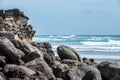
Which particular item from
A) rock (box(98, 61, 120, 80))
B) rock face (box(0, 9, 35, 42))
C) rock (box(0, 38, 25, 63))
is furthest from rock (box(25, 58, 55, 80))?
rock face (box(0, 9, 35, 42))

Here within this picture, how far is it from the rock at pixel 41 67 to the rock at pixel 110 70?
241 centimetres

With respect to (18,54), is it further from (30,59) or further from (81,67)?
(81,67)

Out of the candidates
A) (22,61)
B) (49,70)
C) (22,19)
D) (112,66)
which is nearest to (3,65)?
(22,61)

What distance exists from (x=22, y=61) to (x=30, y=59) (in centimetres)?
35

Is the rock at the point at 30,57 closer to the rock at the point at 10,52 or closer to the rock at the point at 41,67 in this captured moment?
the rock at the point at 10,52

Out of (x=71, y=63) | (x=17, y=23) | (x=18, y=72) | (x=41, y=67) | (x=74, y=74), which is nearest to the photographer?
(x=18, y=72)

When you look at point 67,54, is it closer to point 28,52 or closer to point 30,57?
point 28,52

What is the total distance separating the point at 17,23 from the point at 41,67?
13.2 m

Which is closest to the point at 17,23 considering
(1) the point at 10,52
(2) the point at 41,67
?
(1) the point at 10,52

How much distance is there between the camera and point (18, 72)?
16.1 meters

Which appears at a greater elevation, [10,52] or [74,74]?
[10,52]

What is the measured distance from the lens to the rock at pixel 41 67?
1667 cm

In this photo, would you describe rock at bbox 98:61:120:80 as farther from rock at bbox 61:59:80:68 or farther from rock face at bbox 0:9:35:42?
rock face at bbox 0:9:35:42

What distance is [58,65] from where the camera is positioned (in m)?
17.8
